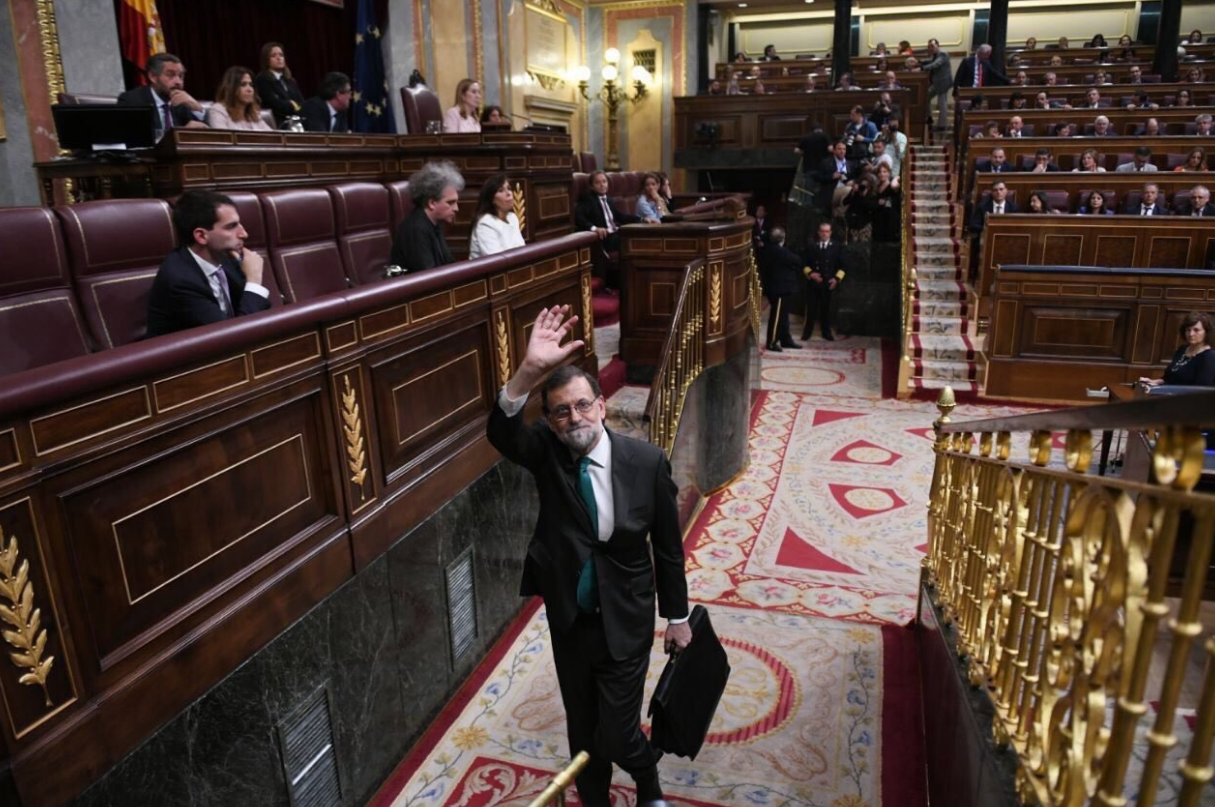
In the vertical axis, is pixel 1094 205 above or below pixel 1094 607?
above

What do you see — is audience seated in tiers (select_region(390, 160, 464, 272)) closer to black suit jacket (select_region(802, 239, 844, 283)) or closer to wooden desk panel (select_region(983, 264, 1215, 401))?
wooden desk panel (select_region(983, 264, 1215, 401))

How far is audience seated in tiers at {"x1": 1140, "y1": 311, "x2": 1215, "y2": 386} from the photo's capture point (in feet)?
17.1

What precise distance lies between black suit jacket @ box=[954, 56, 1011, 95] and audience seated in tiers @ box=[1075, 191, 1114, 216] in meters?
5.61

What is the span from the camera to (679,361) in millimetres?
4891

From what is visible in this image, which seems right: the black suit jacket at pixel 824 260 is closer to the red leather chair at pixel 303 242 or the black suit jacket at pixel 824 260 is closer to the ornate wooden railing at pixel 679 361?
the ornate wooden railing at pixel 679 361

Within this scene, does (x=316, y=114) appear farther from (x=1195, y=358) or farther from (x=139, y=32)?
(x=1195, y=358)

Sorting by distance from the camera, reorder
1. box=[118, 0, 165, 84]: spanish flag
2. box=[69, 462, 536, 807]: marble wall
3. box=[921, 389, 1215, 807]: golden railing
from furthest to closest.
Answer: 1. box=[118, 0, 165, 84]: spanish flag
2. box=[69, 462, 536, 807]: marble wall
3. box=[921, 389, 1215, 807]: golden railing

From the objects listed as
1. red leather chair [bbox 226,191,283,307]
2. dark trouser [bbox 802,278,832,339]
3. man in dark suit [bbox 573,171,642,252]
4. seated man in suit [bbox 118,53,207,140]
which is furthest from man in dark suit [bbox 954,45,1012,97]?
red leather chair [bbox 226,191,283,307]

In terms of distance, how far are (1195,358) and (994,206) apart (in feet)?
12.3

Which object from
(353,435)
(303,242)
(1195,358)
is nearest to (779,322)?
(1195,358)

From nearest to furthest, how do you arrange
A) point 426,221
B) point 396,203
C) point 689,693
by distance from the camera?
point 689,693 → point 426,221 → point 396,203

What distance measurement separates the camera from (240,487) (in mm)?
2209

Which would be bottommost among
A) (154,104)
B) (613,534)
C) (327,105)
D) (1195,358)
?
(1195,358)

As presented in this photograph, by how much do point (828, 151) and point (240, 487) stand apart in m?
10.2
